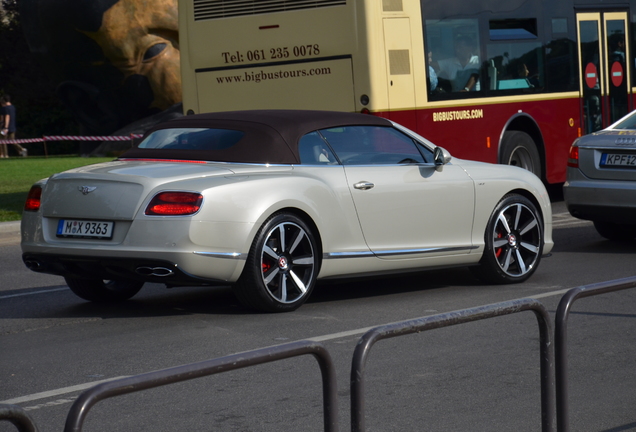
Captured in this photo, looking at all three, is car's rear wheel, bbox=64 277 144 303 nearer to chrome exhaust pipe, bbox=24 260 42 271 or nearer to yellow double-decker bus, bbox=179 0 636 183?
chrome exhaust pipe, bbox=24 260 42 271

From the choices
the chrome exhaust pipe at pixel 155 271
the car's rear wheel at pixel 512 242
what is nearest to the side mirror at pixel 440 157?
the car's rear wheel at pixel 512 242

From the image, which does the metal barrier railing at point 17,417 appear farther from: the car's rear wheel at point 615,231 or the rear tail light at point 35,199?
the car's rear wheel at point 615,231

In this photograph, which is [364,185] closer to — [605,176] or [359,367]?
[605,176]

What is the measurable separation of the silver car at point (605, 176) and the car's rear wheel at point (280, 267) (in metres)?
4.10

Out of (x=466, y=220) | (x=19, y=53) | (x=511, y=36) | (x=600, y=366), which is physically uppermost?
(x=19, y=53)

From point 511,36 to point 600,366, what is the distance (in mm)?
9888

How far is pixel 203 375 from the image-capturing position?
2.68 metres

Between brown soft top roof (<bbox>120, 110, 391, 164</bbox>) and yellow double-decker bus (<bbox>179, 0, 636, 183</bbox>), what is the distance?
4.84 meters

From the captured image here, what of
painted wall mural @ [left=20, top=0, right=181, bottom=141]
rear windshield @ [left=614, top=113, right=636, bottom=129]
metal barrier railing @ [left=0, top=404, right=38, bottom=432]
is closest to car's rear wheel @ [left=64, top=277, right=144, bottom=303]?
rear windshield @ [left=614, top=113, right=636, bottom=129]

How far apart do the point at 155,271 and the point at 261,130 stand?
1443 mm

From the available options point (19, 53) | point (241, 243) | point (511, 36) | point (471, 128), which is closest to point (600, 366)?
point (241, 243)

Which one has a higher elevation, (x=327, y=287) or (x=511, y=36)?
(x=511, y=36)

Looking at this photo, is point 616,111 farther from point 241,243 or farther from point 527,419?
point 527,419

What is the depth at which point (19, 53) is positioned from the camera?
46.2 meters
